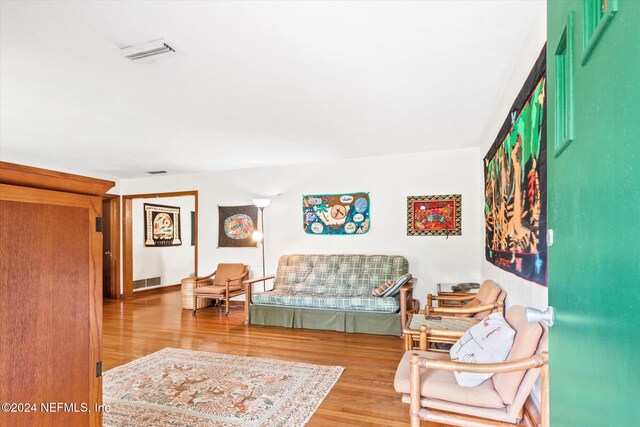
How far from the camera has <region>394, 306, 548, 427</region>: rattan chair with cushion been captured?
61.9 inches

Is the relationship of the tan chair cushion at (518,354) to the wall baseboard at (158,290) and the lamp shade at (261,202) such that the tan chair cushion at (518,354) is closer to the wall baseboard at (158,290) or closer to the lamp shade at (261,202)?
the lamp shade at (261,202)

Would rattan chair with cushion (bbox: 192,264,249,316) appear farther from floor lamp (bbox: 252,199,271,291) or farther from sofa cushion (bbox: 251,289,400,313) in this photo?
sofa cushion (bbox: 251,289,400,313)

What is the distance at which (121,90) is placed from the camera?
2.78 meters

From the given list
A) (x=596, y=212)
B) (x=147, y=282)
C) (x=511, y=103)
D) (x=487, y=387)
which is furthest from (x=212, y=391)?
(x=147, y=282)

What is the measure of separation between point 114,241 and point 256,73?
18.5ft

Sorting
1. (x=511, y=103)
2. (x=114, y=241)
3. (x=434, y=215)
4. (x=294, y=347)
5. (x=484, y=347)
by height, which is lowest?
(x=294, y=347)

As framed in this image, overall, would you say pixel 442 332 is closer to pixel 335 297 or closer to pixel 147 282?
pixel 335 297

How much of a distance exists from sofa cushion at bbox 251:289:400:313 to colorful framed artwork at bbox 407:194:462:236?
1.23 meters

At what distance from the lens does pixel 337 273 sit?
503 centimetres

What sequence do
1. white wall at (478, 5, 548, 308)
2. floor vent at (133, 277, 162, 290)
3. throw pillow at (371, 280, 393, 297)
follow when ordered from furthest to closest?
floor vent at (133, 277, 162, 290) → throw pillow at (371, 280, 393, 297) → white wall at (478, 5, 548, 308)

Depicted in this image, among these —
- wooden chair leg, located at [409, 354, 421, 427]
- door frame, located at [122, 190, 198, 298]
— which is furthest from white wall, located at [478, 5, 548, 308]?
door frame, located at [122, 190, 198, 298]

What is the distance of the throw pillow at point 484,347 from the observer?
1.79 meters

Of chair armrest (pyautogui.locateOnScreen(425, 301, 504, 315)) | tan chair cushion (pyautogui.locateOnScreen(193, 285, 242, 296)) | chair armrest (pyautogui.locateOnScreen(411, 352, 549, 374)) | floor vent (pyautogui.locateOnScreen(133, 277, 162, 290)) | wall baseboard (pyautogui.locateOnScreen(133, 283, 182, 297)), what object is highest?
chair armrest (pyautogui.locateOnScreen(411, 352, 549, 374))

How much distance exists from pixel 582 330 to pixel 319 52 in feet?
6.94
